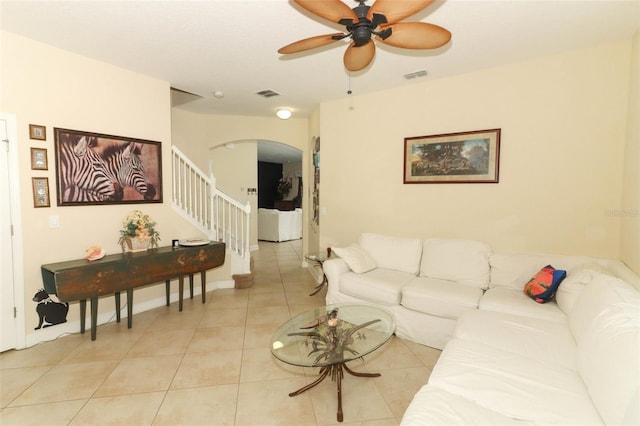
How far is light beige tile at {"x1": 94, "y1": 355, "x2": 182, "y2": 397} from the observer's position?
2.15 meters

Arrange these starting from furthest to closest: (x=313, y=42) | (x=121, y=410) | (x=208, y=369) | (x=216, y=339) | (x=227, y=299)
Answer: (x=227, y=299)
(x=216, y=339)
(x=208, y=369)
(x=121, y=410)
(x=313, y=42)

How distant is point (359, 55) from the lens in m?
2.02

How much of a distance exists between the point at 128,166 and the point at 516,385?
12.9 feet

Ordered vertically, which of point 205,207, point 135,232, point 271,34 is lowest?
point 135,232

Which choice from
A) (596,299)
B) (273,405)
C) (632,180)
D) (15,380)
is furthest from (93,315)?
(632,180)

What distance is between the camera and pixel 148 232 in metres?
3.41

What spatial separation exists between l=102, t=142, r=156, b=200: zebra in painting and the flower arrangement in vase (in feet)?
1.01

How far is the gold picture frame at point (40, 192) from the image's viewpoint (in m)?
2.78

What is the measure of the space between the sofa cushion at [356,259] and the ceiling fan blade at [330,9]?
2339 mm

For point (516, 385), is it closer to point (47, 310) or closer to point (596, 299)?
point (596, 299)

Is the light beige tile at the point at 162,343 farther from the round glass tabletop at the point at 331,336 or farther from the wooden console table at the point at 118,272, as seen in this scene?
the round glass tabletop at the point at 331,336

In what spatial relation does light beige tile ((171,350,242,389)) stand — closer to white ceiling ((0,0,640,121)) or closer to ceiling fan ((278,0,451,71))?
ceiling fan ((278,0,451,71))

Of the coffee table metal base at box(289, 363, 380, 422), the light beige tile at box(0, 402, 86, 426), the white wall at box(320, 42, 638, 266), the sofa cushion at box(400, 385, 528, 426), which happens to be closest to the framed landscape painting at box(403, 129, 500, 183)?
the white wall at box(320, 42, 638, 266)

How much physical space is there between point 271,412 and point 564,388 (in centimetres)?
163
